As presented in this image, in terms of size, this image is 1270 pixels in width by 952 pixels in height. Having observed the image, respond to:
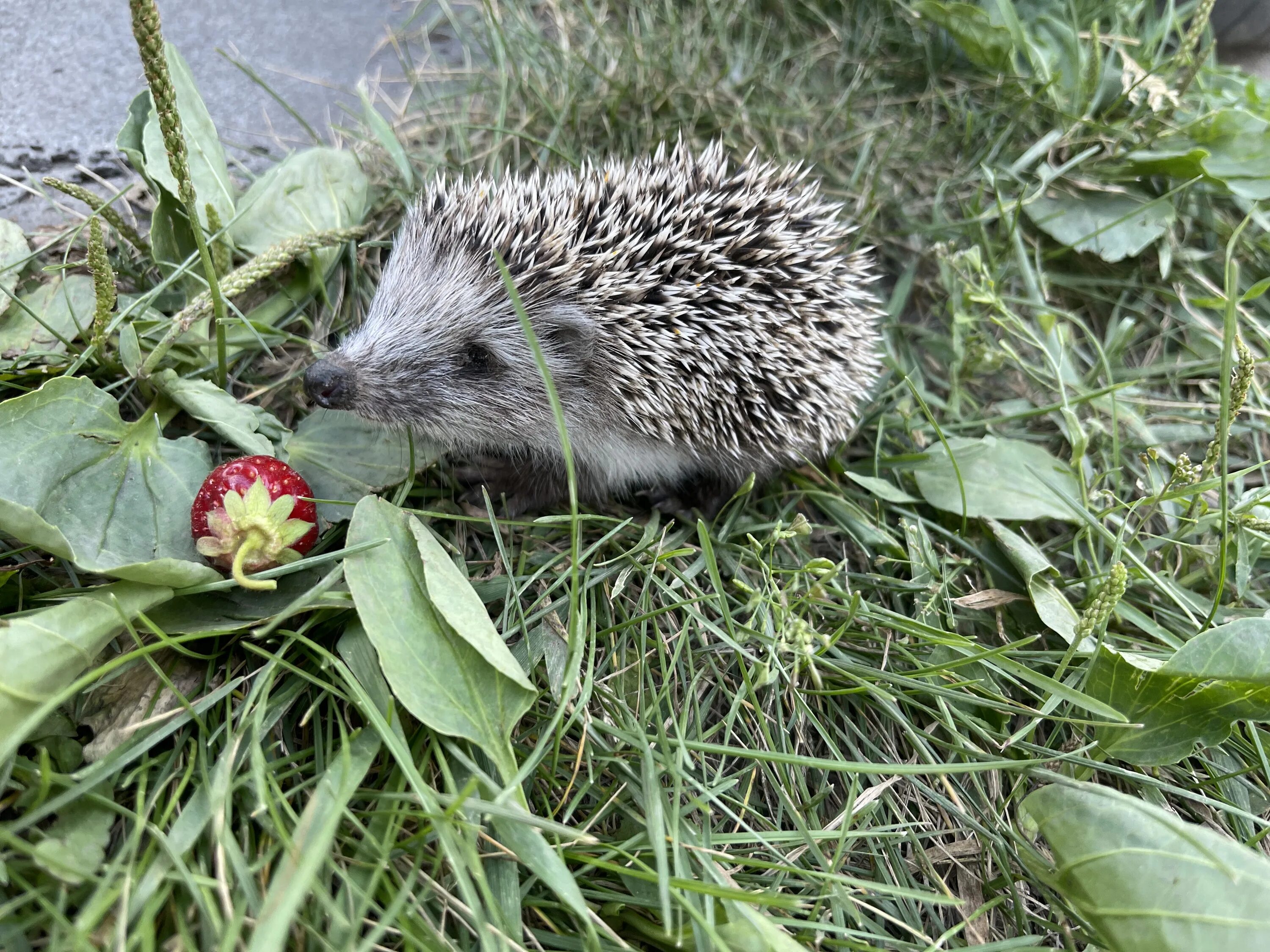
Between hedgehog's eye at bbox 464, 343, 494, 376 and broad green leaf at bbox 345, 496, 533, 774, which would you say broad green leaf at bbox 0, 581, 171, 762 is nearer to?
broad green leaf at bbox 345, 496, 533, 774

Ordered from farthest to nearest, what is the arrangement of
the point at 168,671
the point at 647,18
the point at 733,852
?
the point at 647,18
the point at 733,852
the point at 168,671

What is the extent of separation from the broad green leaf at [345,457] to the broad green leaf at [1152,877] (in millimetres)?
2303

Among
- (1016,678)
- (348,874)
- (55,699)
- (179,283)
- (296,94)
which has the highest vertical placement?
(296,94)

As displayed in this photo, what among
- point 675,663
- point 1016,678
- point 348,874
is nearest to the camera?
point 348,874

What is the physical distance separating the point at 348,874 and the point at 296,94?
339cm

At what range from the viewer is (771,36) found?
4309mm

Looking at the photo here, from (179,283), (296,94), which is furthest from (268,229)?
(296,94)

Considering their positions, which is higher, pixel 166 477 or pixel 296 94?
pixel 296 94

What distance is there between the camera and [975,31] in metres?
3.91

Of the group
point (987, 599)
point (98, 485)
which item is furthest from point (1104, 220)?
point (98, 485)

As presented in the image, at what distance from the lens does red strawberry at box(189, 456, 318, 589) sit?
2143 mm

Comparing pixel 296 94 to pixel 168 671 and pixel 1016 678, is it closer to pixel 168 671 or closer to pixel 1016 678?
pixel 168 671

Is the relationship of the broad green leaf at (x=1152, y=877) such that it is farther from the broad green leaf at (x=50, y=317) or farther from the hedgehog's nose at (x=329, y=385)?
the broad green leaf at (x=50, y=317)

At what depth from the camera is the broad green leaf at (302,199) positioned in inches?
119
